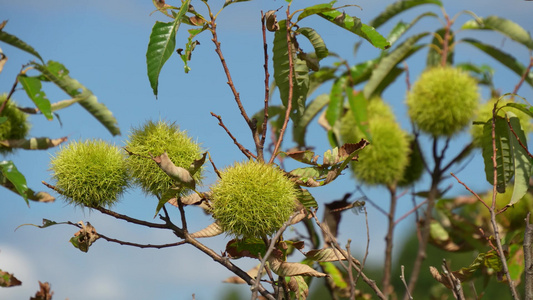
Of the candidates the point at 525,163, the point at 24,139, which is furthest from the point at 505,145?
the point at 24,139

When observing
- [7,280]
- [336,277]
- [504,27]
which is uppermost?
[504,27]

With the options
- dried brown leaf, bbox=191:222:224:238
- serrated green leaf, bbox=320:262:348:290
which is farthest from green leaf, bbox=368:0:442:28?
dried brown leaf, bbox=191:222:224:238

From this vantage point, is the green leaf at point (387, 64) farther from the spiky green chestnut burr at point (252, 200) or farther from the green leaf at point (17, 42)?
the spiky green chestnut burr at point (252, 200)

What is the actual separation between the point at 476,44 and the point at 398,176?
2.58 ft

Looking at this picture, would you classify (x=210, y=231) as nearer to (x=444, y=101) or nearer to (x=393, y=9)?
(x=444, y=101)

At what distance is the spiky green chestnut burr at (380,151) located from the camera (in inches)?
101

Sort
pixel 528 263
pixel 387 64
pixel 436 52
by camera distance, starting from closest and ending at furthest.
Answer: pixel 528 263 < pixel 387 64 < pixel 436 52

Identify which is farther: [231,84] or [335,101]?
[335,101]

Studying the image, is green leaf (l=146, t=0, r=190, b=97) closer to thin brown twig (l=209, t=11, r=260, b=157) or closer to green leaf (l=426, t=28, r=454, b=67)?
thin brown twig (l=209, t=11, r=260, b=157)

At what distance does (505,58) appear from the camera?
108 inches

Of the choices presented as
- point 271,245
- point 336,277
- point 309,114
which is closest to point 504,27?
point 309,114

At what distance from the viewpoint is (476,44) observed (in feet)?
9.44

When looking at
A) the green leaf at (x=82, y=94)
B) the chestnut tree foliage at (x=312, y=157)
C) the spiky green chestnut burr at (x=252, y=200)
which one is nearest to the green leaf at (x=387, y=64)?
the chestnut tree foliage at (x=312, y=157)

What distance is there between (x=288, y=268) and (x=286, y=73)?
0.51 meters
